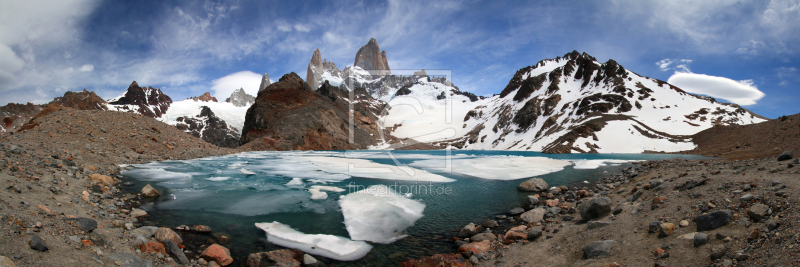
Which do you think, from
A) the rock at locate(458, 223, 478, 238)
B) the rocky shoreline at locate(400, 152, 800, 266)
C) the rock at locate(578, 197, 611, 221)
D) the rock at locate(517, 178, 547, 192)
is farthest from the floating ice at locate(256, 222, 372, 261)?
the rock at locate(517, 178, 547, 192)

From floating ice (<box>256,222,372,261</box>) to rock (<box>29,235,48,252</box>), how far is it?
5.02 m

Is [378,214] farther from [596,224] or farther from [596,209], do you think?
[596,209]

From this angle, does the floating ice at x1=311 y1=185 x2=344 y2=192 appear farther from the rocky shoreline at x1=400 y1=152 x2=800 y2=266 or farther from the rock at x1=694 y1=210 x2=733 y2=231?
the rock at x1=694 y1=210 x2=733 y2=231

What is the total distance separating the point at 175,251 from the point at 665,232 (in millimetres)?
12355

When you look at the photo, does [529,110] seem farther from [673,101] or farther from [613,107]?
[673,101]

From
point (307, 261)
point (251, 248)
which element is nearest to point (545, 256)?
point (307, 261)

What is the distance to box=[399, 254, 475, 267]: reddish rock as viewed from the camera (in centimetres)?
834

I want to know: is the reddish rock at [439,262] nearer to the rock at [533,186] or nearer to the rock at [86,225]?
the rock at [86,225]

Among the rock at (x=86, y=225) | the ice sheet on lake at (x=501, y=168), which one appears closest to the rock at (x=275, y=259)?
the rock at (x=86, y=225)

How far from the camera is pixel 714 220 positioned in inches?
255

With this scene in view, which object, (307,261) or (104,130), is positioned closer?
(307,261)

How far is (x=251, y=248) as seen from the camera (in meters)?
8.91

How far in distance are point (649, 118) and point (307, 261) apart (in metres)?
126

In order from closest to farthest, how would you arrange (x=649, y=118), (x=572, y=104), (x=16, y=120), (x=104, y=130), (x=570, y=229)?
(x=570, y=229) < (x=104, y=130) < (x=649, y=118) < (x=572, y=104) < (x=16, y=120)
